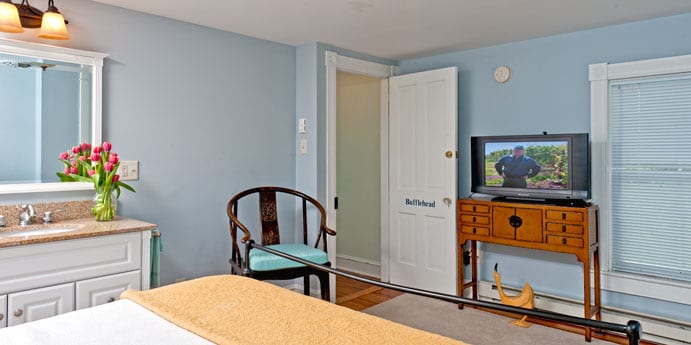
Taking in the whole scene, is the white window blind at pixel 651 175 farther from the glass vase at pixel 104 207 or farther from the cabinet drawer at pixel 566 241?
the glass vase at pixel 104 207

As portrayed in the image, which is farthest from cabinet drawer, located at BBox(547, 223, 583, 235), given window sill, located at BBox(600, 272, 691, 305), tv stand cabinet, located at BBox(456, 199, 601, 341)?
window sill, located at BBox(600, 272, 691, 305)

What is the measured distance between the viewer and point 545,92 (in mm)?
3646

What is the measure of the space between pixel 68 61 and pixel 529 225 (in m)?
3.18

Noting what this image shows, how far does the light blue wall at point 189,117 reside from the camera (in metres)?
2.89

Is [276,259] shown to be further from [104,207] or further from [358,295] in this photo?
[358,295]

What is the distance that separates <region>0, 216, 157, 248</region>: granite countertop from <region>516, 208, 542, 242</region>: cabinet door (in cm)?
249

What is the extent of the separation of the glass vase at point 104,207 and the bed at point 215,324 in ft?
3.52

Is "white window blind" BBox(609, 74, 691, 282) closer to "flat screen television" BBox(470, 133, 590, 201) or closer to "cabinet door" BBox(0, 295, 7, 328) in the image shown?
"flat screen television" BBox(470, 133, 590, 201)

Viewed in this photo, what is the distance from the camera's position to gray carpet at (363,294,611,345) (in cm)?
313

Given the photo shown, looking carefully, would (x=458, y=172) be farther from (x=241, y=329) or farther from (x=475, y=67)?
(x=241, y=329)

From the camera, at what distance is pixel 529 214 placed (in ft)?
10.9

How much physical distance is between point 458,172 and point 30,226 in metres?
3.20

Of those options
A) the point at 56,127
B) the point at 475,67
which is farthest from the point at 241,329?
the point at 475,67

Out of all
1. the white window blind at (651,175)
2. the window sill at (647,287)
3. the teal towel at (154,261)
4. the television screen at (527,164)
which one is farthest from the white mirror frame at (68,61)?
the window sill at (647,287)
